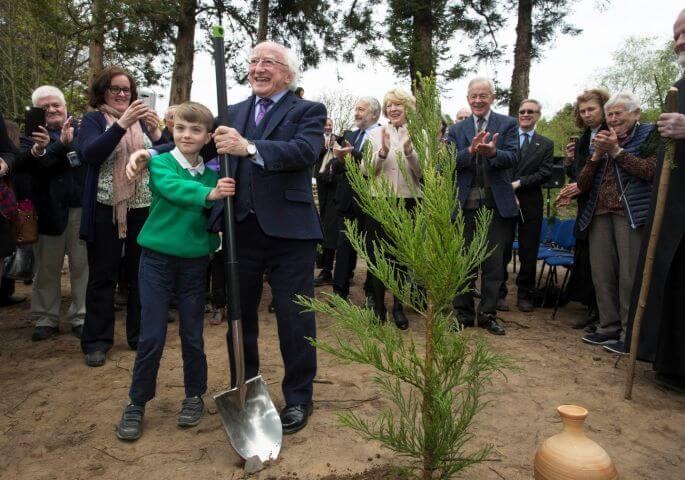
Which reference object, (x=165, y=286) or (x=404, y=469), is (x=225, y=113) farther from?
(x=404, y=469)

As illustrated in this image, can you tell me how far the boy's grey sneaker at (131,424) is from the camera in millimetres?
2789

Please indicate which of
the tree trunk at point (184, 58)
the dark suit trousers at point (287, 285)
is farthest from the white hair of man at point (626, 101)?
the tree trunk at point (184, 58)

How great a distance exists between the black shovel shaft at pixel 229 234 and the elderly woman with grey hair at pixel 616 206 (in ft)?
10.3

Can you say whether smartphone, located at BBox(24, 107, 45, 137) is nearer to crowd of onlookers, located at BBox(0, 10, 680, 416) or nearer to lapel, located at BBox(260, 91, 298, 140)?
crowd of onlookers, located at BBox(0, 10, 680, 416)

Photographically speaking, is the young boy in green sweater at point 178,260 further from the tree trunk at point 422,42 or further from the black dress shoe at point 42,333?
the tree trunk at point 422,42

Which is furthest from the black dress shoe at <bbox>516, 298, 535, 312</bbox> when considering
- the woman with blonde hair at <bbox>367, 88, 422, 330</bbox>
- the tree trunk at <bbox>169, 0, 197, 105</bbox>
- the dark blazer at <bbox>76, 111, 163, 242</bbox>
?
the tree trunk at <bbox>169, 0, 197, 105</bbox>

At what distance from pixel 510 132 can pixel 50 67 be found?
38.4ft

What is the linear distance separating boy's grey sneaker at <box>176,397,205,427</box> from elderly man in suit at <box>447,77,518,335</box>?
2.67 m

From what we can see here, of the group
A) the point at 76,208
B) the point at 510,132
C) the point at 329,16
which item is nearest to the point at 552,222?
Answer: the point at 510,132

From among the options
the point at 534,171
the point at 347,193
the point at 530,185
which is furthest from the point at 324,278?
the point at 534,171

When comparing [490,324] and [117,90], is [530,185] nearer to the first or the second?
[490,324]

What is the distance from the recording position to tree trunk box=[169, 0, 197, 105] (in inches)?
406

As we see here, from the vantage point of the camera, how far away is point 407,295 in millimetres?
1982

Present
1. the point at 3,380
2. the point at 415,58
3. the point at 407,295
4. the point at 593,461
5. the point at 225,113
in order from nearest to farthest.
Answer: the point at 593,461, the point at 407,295, the point at 225,113, the point at 3,380, the point at 415,58
